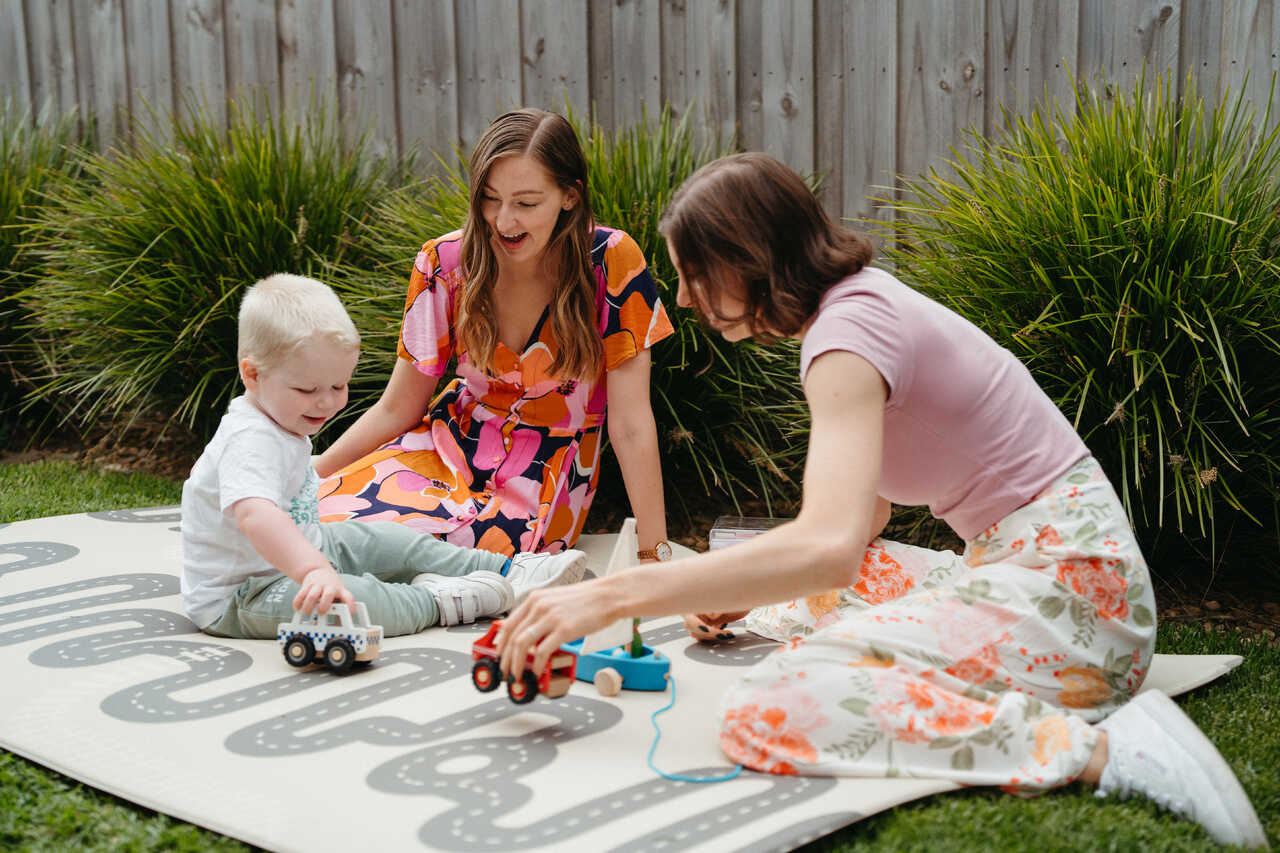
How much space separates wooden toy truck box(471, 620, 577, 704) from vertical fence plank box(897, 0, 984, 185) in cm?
253

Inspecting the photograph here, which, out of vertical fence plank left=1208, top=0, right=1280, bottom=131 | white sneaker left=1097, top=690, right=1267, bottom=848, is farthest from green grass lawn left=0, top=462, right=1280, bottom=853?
vertical fence plank left=1208, top=0, right=1280, bottom=131

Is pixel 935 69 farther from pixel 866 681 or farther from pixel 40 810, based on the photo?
pixel 40 810

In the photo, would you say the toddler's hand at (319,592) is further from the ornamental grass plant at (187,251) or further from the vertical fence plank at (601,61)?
the vertical fence plank at (601,61)

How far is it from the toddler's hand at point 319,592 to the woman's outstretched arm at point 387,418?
103cm

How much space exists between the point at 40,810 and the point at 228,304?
2.71 metres

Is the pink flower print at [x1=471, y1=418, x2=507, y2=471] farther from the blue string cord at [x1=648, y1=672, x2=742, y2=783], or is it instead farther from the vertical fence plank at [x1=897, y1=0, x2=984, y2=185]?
the vertical fence plank at [x1=897, y1=0, x2=984, y2=185]

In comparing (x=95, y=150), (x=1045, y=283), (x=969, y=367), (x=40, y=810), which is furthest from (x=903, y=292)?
(x=95, y=150)

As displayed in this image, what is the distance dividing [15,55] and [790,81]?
4124 millimetres

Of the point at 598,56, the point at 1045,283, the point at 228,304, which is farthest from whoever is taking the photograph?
the point at 598,56

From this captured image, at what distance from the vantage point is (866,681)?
177 centimetres

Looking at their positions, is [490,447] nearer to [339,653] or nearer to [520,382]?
[520,382]

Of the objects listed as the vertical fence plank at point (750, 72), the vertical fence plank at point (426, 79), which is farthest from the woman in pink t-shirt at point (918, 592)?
the vertical fence plank at point (426, 79)

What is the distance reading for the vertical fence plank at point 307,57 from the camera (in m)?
5.01

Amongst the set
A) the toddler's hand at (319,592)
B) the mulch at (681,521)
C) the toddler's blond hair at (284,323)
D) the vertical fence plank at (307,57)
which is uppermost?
the vertical fence plank at (307,57)
